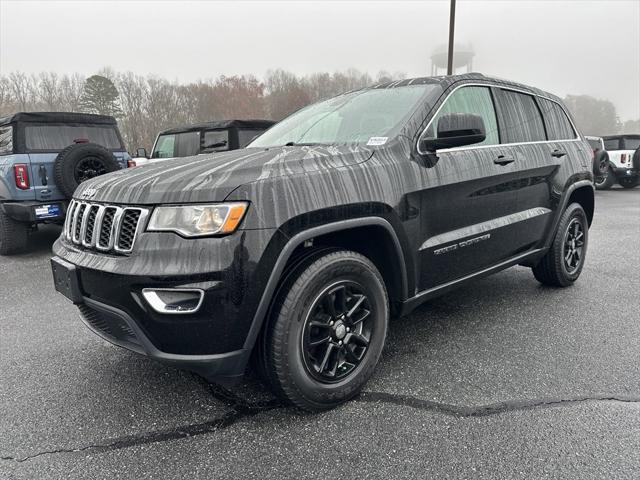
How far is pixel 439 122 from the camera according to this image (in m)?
2.88

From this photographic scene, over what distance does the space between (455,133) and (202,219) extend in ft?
5.28

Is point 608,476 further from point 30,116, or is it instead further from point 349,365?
point 30,116

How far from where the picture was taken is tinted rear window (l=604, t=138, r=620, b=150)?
15.7 metres

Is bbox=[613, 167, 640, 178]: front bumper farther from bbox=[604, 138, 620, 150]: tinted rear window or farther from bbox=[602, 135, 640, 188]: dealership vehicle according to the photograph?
bbox=[604, 138, 620, 150]: tinted rear window

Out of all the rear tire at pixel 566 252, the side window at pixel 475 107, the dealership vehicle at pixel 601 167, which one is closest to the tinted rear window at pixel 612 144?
the dealership vehicle at pixel 601 167

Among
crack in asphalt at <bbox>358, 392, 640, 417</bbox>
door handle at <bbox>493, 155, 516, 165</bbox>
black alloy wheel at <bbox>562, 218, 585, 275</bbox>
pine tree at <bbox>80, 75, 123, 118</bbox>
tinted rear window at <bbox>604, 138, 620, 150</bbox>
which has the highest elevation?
pine tree at <bbox>80, 75, 123, 118</bbox>

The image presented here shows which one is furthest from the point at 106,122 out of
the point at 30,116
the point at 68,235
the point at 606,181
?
the point at 606,181

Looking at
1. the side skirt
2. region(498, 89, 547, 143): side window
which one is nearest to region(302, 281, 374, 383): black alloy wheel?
the side skirt

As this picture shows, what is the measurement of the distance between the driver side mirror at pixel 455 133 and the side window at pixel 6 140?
5.96m

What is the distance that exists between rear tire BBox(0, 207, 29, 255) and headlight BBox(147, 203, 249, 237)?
5.51 m

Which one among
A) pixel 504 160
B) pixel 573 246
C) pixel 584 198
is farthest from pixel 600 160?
pixel 504 160

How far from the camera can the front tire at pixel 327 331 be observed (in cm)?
223

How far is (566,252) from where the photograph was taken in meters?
4.36

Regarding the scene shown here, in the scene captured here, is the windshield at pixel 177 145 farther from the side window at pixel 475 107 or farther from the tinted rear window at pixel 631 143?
the tinted rear window at pixel 631 143
